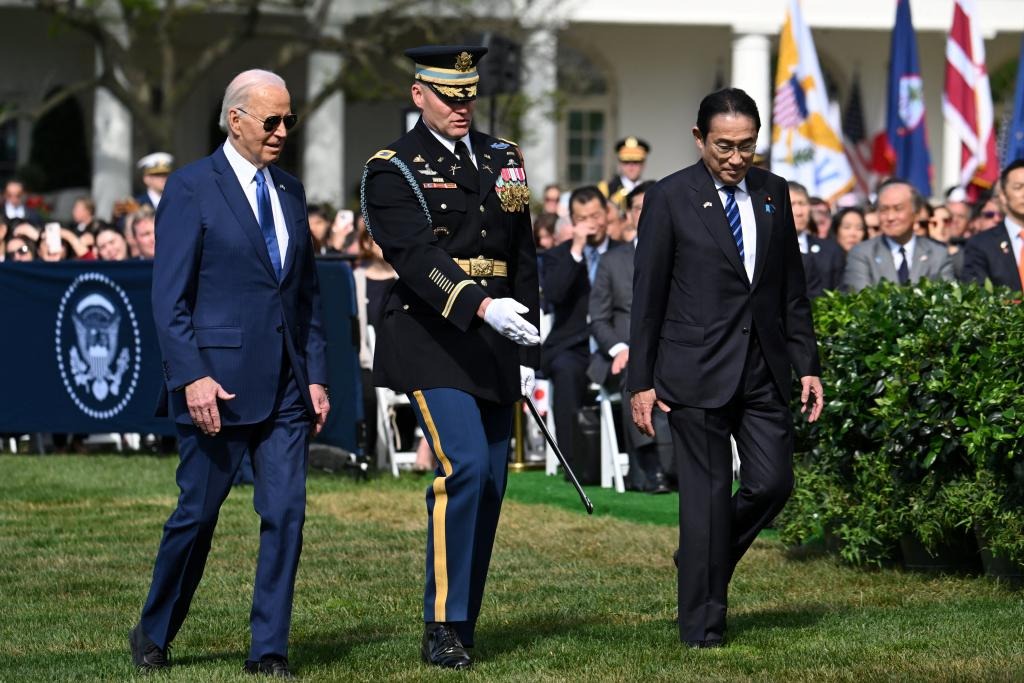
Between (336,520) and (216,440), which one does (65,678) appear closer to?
(216,440)

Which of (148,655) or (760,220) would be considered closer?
(148,655)

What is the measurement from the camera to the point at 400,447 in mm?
13828

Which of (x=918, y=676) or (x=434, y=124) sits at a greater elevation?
(x=434, y=124)

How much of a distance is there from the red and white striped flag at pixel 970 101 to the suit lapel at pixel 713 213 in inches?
505

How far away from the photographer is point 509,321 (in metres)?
6.39

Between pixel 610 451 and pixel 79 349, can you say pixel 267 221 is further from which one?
pixel 79 349

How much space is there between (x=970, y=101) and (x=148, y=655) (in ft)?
48.2

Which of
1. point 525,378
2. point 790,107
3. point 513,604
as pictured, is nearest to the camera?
point 525,378

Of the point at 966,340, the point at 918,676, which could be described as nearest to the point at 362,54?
the point at 966,340

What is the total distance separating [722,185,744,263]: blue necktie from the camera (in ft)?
23.3

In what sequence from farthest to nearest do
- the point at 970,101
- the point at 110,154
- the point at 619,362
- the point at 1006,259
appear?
1. the point at 110,154
2. the point at 970,101
3. the point at 619,362
4. the point at 1006,259

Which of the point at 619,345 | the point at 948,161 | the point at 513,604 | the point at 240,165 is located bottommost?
the point at 513,604

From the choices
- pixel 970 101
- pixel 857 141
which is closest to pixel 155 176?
pixel 970 101

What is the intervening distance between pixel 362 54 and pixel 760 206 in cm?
2335
